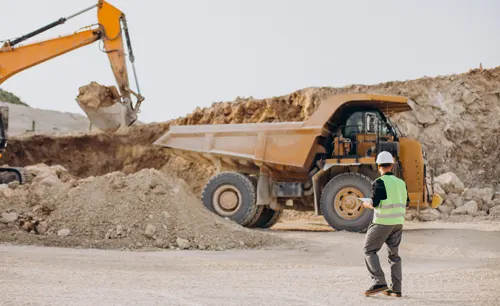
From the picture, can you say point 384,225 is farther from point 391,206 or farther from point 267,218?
Answer: point 267,218

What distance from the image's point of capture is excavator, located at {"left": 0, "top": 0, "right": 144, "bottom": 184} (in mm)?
15516

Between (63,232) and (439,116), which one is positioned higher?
(439,116)

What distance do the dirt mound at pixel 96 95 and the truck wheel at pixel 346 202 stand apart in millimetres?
5625

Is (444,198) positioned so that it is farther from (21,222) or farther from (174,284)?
(174,284)

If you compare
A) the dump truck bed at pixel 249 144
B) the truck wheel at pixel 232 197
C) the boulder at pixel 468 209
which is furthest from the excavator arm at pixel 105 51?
the boulder at pixel 468 209

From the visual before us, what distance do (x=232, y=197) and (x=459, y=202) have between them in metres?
8.10

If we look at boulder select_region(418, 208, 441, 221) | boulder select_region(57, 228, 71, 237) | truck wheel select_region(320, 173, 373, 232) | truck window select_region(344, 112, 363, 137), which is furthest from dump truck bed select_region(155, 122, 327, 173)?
boulder select_region(418, 208, 441, 221)

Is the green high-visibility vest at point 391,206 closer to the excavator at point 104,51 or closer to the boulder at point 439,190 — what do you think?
the excavator at point 104,51

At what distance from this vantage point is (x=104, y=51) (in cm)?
1608

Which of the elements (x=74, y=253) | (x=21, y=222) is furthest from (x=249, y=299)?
(x=21, y=222)

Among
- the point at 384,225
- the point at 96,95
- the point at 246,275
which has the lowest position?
the point at 246,275

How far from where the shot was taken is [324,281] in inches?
290

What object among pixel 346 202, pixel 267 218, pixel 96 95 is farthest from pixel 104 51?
pixel 346 202

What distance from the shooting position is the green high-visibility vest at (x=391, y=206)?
20.8 ft
